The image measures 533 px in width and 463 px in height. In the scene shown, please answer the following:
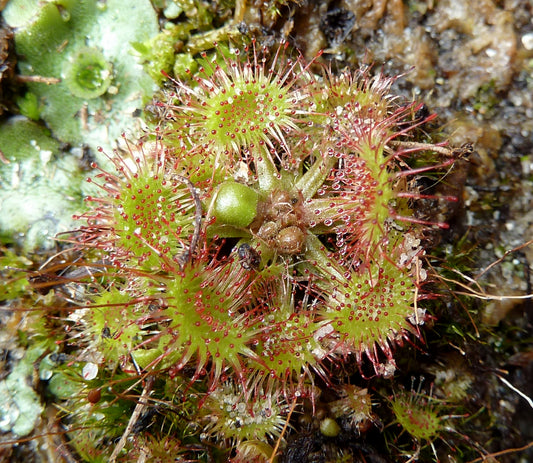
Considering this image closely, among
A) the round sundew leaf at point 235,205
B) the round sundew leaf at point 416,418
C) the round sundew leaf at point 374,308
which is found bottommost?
the round sundew leaf at point 416,418

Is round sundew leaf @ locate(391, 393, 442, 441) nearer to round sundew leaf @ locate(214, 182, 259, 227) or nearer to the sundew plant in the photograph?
the sundew plant

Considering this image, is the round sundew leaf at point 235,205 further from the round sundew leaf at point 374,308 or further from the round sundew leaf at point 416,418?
the round sundew leaf at point 416,418

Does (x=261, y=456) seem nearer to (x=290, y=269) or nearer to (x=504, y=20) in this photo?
(x=290, y=269)

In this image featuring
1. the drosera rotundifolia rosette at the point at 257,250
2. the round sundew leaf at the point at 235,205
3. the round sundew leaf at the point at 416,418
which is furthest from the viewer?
the round sundew leaf at the point at 416,418

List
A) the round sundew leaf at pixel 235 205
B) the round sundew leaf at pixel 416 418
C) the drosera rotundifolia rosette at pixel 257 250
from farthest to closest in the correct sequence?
the round sundew leaf at pixel 416 418
the round sundew leaf at pixel 235 205
the drosera rotundifolia rosette at pixel 257 250

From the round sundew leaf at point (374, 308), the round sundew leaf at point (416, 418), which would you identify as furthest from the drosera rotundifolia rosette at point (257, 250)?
the round sundew leaf at point (416, 418)

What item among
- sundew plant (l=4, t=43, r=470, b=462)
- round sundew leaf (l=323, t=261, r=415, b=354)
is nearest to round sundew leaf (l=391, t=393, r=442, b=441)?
sundew plant (l=4, t=43, r=470, b=462)

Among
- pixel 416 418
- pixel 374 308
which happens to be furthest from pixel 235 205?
pixel 416 418
